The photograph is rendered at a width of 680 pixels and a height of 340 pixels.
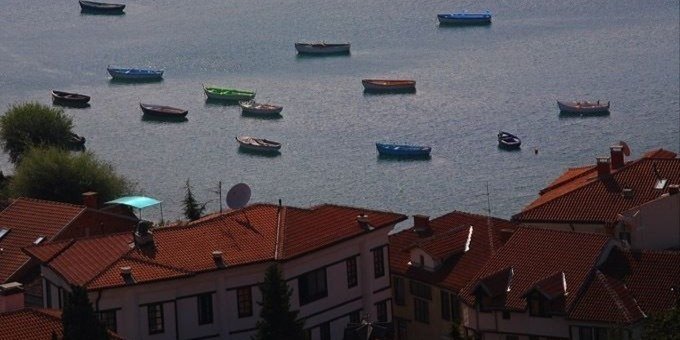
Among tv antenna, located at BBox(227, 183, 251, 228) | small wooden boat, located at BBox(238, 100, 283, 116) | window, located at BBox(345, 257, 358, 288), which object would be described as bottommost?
window, located at BBox(345, 257, 358, 288)

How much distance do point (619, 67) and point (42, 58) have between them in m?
37.1

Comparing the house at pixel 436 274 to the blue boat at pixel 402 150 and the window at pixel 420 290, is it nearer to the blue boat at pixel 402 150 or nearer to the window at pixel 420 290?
the window at pixel 420 290

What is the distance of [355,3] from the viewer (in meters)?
137

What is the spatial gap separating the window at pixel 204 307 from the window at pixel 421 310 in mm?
6720

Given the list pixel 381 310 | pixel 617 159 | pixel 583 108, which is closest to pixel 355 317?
pixel 381 310

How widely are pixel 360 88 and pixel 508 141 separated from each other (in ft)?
64.4

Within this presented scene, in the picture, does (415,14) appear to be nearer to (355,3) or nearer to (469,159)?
(355,3)

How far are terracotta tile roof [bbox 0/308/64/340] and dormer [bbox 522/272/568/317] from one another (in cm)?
1088

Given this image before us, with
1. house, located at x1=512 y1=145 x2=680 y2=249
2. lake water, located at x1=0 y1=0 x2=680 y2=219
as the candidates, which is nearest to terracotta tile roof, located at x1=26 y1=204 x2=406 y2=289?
house, located at x1=512 y1=145 x2=680 y2=249

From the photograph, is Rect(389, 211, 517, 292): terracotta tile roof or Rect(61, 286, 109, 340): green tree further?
Rect(389, 211, 517, 292): terracotta tile roof

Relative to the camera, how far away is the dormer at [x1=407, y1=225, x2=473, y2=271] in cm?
4034

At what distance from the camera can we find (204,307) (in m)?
35.4

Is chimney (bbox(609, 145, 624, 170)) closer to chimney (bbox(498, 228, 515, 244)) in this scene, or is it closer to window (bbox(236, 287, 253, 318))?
chimney (bbox(498, 228, 515, 244))

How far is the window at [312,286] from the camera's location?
120 ft
